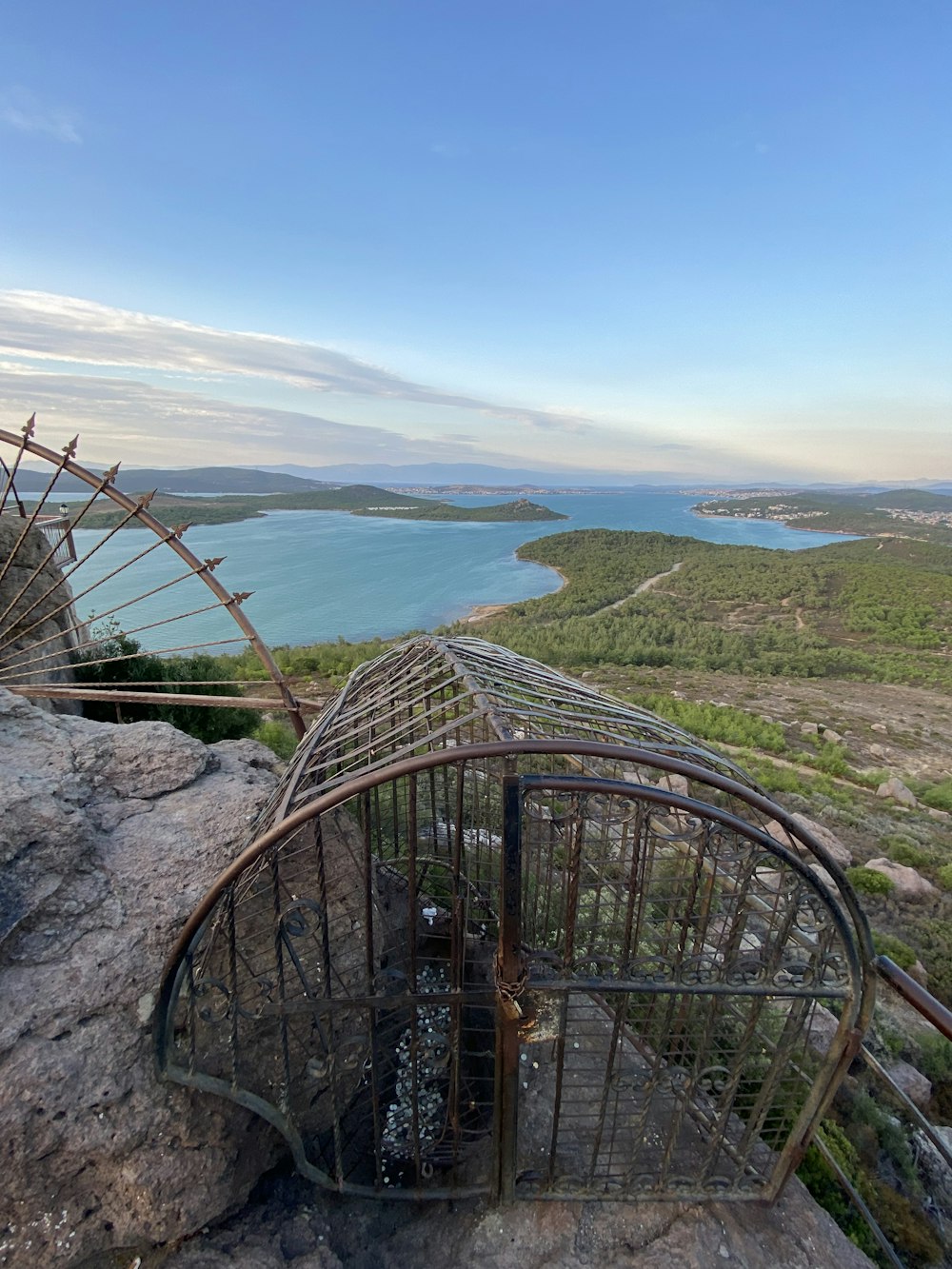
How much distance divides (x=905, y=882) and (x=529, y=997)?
9677mm

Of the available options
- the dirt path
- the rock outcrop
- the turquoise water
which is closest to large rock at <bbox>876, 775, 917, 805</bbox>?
the turquoise water

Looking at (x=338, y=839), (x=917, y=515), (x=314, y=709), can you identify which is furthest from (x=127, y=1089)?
(x=917, y=515)

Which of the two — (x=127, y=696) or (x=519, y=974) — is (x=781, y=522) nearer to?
(x=127, y=696)

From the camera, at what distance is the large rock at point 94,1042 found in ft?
7.67

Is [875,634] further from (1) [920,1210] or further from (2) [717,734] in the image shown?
(1) [920,1210]

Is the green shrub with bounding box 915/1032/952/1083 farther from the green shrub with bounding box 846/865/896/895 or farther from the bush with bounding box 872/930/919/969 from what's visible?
the green shrub with bounding box 846/865/896/895

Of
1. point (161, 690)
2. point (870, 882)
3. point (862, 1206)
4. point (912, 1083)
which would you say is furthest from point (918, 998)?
point (161, 690)

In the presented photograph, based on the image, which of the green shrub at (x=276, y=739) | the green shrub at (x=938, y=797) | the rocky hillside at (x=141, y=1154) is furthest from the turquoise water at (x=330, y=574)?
the green shrub at (x=938, y=797)

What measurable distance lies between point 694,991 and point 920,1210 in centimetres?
366

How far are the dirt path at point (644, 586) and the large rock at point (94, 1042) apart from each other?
37648mm

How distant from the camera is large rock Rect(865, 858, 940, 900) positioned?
29.6 feet

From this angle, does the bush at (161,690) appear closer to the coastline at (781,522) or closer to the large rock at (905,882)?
the large rock at (905,882)

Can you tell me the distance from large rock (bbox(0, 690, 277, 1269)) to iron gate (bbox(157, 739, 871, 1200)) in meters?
0.21

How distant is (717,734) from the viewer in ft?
55.7
